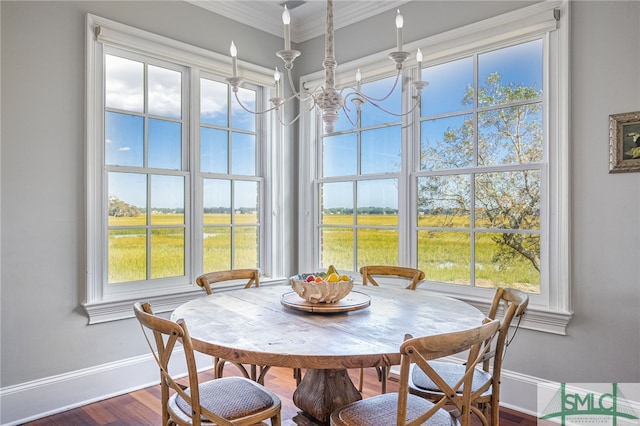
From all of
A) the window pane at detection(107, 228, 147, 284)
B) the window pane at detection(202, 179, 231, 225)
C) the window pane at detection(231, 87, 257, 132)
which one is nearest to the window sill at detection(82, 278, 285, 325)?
the window pane at detection(107, 228, 147, 284)

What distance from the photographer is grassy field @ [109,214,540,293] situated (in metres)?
2.80

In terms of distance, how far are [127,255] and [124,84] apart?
47.6 inches

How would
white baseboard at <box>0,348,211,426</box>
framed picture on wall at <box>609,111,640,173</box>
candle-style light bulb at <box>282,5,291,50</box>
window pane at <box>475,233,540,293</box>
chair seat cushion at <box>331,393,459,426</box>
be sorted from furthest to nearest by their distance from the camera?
window pane at <box>475,233,540,293</box> → white baseboard at <box>0,348,211,426</box> → framed picture on wall at <box>609,111,640,173</box> → candle-style light bulb at <box>282,5,291,50</box> → chair seat cushion at <box>331,393,459,426</box>

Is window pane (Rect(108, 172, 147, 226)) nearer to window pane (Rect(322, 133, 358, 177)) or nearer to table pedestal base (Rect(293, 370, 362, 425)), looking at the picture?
window pane (Rect(322, 133, 358, 177))

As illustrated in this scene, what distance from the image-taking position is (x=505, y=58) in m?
2.75

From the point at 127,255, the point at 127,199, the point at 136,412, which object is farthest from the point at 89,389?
the point at 127,199

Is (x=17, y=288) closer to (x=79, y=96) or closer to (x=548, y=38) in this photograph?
(x=79, y=96)

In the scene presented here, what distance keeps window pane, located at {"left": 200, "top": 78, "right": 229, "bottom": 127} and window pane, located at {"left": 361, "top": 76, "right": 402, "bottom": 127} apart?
1182 mm

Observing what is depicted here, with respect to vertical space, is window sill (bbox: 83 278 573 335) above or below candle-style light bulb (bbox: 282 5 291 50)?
below

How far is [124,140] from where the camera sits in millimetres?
2912

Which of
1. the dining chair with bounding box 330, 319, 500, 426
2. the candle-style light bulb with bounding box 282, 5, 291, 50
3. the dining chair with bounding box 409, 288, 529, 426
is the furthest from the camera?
the candle-style light bulb with bounding box 282, 5, 291, 50

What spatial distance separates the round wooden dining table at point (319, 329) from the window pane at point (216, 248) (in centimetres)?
117

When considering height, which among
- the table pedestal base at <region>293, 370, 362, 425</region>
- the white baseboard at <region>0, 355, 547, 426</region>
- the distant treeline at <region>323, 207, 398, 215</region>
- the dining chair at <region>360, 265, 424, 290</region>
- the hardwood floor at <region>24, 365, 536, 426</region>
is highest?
the distant treeline at <region>323, 207, 398, 215</region>

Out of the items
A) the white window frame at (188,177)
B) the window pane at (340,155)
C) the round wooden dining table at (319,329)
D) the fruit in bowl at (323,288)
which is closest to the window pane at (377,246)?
the window pane at (340,155)
